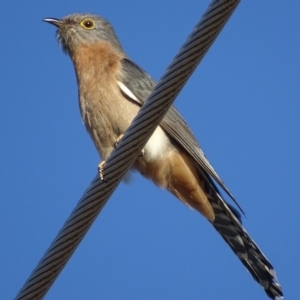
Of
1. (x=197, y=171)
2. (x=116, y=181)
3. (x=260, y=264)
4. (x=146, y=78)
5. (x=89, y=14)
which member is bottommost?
(x=116, y=181)

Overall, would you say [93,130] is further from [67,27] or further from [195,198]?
[67,27]

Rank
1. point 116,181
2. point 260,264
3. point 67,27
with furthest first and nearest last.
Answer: point 67,27, point 260,264, point 116,181

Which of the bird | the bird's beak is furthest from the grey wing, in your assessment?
the bird's beak

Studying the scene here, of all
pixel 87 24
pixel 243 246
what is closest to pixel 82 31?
pixel 87 24

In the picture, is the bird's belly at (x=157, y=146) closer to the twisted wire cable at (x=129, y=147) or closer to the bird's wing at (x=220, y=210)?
the bird's wing at (x=220, y=210)

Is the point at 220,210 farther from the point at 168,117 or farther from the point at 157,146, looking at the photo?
the point at 168,117

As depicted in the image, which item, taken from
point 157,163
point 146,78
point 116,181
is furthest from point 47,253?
point 146,78

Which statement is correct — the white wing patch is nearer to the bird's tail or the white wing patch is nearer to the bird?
the bird

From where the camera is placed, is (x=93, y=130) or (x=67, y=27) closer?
(x=93, y=130)
